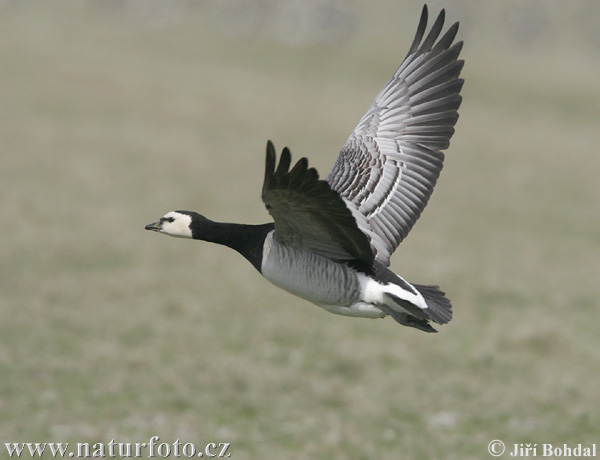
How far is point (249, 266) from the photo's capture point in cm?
1562

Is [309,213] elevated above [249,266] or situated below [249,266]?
below

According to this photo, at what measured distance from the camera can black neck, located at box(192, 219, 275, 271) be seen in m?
5.00

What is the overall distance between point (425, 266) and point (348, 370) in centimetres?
486

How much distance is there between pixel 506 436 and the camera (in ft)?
32.2

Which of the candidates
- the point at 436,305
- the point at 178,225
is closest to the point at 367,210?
the point at 436,305

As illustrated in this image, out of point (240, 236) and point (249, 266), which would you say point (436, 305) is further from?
point (249, 266)

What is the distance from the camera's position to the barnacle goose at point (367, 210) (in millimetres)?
4398

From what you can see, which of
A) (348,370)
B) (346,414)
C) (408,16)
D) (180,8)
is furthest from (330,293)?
(408,16)

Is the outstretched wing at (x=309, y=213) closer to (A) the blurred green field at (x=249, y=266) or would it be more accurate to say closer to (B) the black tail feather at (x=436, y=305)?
(B) the black tail feather at (x=436, y=305)

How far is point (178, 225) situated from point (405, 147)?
188cm

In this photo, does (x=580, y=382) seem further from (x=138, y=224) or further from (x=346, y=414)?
(x=138, y=224)

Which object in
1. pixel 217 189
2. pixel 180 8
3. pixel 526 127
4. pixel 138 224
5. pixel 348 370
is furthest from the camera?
pixel 180 8

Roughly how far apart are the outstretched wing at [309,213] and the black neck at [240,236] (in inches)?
7.3

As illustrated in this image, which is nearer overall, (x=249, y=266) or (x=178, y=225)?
(x=178, y=225)
